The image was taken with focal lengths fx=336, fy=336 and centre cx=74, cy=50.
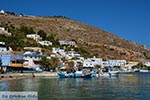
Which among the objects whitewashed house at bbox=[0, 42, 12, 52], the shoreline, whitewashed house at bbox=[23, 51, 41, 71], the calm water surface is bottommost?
the calm water surface

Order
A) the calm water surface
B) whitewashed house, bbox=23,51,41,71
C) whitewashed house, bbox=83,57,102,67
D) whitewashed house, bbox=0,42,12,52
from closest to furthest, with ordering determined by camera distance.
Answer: the calm water surface → whitewashed house, bbox=23,51,41,71 → whitewashed house, bbox=0,42,12,52 → whitewashed house, bbox=83,57,102,67

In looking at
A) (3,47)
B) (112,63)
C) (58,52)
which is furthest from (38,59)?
(112,63)

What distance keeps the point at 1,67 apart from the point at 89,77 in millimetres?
24771

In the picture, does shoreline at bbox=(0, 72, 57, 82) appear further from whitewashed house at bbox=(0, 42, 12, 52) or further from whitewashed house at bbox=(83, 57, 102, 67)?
whitewashed house at bbox=(83, 57, 102, 67)

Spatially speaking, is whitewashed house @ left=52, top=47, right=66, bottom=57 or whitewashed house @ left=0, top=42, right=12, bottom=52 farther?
whitewashed house @ left=52, top=47, right=66, bottom=57

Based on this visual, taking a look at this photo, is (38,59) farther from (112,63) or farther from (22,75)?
(112,63)

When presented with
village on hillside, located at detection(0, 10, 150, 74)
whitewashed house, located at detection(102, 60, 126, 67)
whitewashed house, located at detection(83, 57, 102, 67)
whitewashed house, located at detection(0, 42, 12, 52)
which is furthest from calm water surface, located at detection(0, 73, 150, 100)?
whitewashed house, located at detection(102, 60, 126, 67)

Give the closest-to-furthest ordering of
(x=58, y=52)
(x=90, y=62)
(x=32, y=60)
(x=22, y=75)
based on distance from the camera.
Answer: (x=22, y=75), (x=32, y=60), (x=58, y=52), (x=90, y=62)

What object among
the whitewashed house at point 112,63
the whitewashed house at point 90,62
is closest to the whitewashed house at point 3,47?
the whitewashed house at point 90,62

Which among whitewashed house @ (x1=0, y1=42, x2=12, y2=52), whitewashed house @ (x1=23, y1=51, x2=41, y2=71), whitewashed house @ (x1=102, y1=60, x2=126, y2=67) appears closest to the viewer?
whitewashed house @ (x1=23, y1=51, x2=41, y2=71)

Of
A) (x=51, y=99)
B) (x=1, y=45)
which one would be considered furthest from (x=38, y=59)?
(x=51, y=99)

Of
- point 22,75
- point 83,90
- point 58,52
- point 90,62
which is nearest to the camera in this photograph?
point 83,90

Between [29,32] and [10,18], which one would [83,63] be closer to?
[29,32]

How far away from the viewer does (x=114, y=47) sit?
199000 mm
